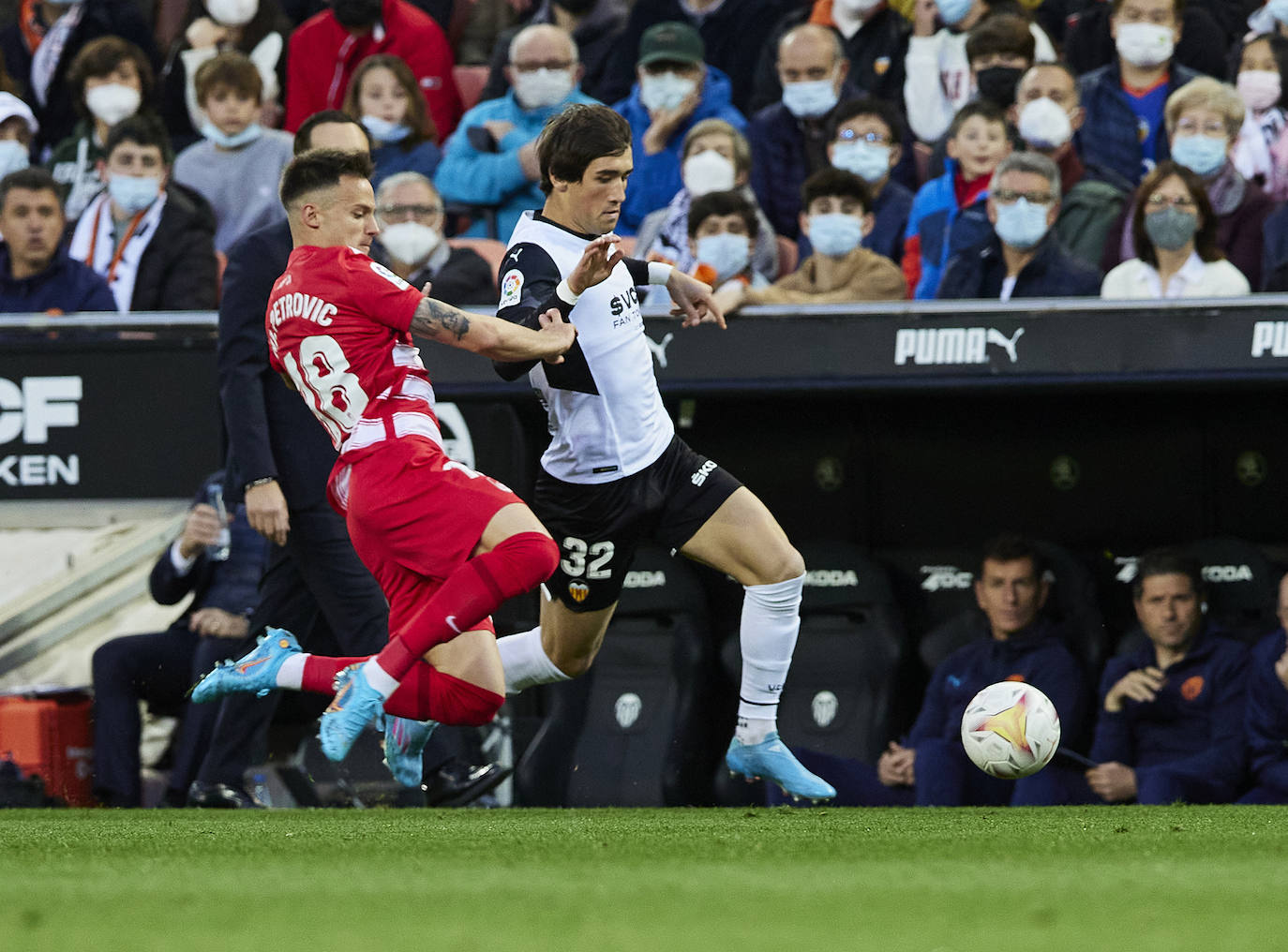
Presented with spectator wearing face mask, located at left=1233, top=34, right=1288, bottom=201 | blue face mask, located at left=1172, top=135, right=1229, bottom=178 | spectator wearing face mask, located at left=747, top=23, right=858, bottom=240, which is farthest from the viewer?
spectator wearing face mask, located at left=747, top=23, right=858, bottom=240

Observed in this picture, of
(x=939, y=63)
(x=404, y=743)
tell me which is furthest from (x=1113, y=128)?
(x=404, y=743)

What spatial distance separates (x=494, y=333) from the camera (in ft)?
15.6

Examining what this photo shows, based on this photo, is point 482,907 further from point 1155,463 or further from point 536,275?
point 1155,463

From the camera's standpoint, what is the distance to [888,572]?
7.92 meters

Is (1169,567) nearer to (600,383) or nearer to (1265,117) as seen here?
(1265,117)

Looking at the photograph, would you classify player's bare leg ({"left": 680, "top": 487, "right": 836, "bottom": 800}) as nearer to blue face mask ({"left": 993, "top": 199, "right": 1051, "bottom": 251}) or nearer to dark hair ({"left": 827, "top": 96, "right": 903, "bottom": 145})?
blue face mask ({"left": 993, "top": 199, "right": 1051, "bottom": 251})

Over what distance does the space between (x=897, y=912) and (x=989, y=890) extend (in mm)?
314

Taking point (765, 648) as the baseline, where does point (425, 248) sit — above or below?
above

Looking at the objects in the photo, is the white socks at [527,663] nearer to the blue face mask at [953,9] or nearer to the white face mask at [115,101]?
the blue face mask at [953,9]

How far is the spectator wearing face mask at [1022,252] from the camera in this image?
7441mm

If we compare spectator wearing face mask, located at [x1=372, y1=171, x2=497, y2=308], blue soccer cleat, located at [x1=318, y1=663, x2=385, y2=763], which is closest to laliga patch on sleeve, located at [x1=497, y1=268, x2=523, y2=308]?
blue soccer cleat, located at [x1=318, y1=663, x2=385, y2=763]

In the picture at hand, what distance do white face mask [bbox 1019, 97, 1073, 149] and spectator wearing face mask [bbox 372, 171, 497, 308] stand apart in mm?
2418

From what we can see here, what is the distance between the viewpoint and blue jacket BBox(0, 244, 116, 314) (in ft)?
26.3

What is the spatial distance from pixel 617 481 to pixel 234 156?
431 centimetres
